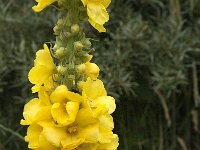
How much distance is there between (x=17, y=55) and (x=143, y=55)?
3.00 feet

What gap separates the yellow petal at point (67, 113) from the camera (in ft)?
4.68

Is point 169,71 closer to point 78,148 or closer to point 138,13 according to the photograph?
point 138,13

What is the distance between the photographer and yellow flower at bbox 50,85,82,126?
1430 millimetres

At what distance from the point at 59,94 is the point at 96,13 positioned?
8.4 inches

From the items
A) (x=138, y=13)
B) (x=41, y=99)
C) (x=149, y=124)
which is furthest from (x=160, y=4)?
(x=41, y=99)

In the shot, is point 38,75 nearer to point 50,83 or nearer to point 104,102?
point 50,83

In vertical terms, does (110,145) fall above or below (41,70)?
below

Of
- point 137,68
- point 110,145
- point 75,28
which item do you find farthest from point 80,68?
point 137,68

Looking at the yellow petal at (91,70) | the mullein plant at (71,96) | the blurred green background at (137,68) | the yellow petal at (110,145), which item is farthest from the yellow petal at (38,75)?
the blurred green background at (137,68)

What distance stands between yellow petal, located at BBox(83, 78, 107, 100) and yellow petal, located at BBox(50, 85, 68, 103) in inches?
2.4

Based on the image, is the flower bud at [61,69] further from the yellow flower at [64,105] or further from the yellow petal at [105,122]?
the yellow petal at [105,122]

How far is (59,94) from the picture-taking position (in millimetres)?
1457

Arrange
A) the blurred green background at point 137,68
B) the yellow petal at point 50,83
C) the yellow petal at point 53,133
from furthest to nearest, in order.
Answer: the blurred green background at point 137,68 → the yellow petal at point 50,83 → the yellow petal at point 53,133

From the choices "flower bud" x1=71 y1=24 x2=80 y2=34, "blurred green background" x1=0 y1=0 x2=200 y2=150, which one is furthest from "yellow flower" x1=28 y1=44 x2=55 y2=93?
"blurred green background" x1=0 y1=0 x2=200 y2=150
